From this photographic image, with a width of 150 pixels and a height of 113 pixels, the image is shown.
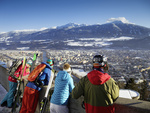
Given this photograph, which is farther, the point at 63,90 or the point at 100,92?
the point at 63,90

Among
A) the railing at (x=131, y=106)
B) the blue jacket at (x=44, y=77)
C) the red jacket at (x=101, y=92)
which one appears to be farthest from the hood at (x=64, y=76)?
the railing at (x=131, y=106)

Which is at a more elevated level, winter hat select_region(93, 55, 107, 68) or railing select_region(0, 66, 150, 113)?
winter hat select_region(93, 55, 107, 68)

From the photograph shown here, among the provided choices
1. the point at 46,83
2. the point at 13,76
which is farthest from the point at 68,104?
the point at 13,76

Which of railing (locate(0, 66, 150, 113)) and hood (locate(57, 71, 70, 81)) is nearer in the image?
railing (locate(0, 66, 150, 113))

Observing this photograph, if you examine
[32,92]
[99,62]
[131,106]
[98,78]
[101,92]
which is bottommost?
[32,92]

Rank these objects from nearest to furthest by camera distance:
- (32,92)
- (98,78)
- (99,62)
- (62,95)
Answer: (98,78) → (99,62) → (62,95) → (32,92)

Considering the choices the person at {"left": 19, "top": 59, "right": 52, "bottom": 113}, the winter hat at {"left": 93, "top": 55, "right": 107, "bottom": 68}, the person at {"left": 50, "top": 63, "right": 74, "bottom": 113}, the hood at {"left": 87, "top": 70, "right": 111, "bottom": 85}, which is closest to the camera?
the hood at {"left": 87, "top": 70, "right": 111, "bottom": 85}

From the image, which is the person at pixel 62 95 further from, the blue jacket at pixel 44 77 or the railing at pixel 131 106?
the railing at pixel 131 106

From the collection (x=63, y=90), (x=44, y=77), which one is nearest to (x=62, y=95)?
(x=63, y=90)

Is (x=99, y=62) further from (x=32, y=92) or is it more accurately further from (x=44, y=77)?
(x=32, y=92)

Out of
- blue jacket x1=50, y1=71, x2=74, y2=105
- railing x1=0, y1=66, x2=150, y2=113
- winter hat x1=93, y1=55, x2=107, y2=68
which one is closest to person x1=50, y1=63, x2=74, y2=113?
blue jacket x1=50, y1=71, x2=74, y2=105

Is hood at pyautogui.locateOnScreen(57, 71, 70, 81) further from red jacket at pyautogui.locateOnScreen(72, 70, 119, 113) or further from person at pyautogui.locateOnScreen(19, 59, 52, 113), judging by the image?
red jacket at pyautogui.locateOnScreen(72, 70, 119, 113)

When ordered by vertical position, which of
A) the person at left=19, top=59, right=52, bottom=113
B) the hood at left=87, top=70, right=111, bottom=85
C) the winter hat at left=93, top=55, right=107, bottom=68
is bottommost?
the person at left=19, top=59, right=52, bottom=113

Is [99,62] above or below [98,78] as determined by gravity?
above
